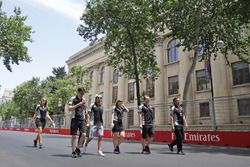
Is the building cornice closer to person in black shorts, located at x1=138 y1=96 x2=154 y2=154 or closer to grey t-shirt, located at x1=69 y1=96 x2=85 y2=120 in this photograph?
person in black shorts, located at x1=138 y1=96 x2=154 y2=154

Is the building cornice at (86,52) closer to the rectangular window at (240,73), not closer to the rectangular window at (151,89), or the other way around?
the rectangular window at (151,89)

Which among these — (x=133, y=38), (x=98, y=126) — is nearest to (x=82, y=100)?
(x=98, y=126)

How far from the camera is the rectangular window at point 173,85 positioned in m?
33.5

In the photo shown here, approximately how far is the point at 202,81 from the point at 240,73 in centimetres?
447

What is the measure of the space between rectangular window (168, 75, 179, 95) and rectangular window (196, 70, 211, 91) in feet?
10.6

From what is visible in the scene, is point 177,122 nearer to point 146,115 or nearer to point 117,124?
point 146,115

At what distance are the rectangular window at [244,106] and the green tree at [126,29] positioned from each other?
9171 millimetres

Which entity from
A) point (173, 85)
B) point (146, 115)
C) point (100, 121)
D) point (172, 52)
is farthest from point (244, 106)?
point (172, 52)

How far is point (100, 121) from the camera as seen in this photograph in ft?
28.0

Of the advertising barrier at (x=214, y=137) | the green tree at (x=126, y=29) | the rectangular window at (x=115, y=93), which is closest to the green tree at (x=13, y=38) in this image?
the green tree at (x=126, y=29)

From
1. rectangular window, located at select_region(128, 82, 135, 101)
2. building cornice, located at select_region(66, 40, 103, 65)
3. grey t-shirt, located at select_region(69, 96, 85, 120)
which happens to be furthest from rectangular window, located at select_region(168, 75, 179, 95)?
grey t-shirt, located at select_region(69, 96, 85, 120)

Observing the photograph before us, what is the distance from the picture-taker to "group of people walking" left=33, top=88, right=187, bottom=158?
301 inches

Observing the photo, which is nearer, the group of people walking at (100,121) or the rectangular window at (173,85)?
the group of people walking at (100,121)

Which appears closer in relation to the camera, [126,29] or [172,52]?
[126,29]
